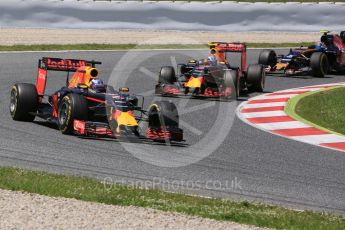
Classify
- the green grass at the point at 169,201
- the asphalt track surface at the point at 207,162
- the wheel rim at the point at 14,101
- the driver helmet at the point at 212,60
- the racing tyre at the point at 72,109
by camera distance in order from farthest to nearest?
the driver helmet at the point at 212,60
the wheel rim at the point at 14,101
the racing tyre at the point at 72,109
the asphalt track surface at the point at 207,162
the green grass at the point at 169,201

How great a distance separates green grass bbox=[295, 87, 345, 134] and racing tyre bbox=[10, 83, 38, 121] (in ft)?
15.5

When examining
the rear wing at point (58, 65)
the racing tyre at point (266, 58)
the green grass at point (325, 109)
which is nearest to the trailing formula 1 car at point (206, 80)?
the green grass at point (325, 109)

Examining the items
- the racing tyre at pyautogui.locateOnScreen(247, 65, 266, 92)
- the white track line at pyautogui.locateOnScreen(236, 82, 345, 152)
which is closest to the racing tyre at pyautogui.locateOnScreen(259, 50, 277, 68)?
the racing tyre at pyautogui.locateOnScreen(247, 65, 266, 92)

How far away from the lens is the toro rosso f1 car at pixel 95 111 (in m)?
11.1

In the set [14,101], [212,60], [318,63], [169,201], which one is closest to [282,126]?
[212,60]

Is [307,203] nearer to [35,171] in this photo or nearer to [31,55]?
[35,171]

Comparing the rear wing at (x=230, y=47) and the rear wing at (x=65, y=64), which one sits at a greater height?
the rear wing at (x=65, y=64)

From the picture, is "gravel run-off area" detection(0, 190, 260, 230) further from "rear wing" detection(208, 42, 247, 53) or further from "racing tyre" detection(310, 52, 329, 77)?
"racing tyre" detection(310, 52, 329, 77)

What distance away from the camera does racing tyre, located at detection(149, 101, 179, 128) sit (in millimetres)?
11195

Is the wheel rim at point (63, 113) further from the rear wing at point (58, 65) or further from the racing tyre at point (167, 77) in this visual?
the racing tyre at point (167, 77)

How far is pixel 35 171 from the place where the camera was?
8758 millimetres

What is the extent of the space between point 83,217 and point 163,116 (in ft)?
15.2

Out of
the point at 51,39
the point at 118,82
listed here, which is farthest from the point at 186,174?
the point at 51,39

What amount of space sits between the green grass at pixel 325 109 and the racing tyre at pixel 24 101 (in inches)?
186
